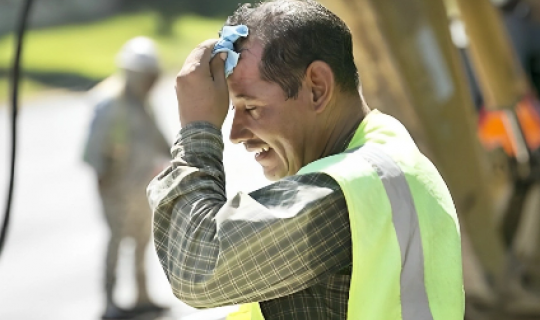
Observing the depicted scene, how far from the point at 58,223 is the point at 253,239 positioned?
289 inches

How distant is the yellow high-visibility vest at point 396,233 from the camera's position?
1287mm

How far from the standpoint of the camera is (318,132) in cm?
150

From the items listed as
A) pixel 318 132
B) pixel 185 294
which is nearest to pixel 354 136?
pixel 318 132

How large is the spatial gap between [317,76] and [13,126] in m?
1.39

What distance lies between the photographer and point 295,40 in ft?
4.63

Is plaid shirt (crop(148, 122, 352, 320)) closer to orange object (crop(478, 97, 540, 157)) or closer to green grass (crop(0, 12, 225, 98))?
orange object (crop(478, 97, 540, 157))

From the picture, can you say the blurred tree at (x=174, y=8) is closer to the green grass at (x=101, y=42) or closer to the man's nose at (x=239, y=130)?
the green grass at (x=101, y=42)

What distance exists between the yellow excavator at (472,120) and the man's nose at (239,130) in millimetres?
2068

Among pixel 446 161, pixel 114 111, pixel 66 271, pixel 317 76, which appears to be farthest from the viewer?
A: pixel 66 271

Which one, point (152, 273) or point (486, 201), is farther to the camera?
point (152, 273)

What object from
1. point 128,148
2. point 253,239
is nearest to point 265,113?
point 253,239

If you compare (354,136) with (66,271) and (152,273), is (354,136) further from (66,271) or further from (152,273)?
(66,271)

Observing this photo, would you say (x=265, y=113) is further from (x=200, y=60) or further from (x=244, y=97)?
(x=200, y=60)

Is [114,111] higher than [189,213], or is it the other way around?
[114,111]
